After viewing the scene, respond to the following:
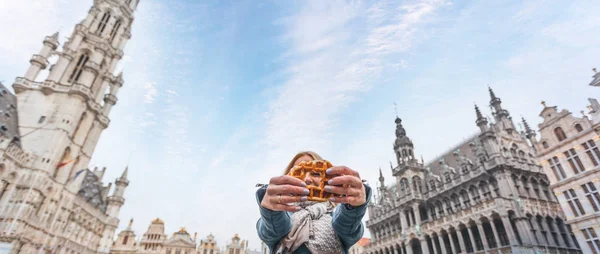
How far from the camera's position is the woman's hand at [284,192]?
2.16m

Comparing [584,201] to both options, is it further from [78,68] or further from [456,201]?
[78,68]

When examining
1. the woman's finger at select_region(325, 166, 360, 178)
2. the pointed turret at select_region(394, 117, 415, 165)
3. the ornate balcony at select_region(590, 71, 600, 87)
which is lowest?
the woman's finger at select_region(325, 166, 360, 178)

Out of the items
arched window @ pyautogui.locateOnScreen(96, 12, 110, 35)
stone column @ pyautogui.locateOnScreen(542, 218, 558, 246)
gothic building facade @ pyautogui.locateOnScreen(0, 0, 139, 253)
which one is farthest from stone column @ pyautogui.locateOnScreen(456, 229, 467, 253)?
arched window @ pyautogui.locateOnScreen(96, 12, 110, 35)

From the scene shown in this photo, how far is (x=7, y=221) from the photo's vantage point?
82.9 ft

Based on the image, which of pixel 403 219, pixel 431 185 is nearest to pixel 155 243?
pixel 403 219

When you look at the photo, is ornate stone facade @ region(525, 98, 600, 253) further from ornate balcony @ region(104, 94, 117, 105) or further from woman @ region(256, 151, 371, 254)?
ornate balcony @ region(104, 94, 117, 105)

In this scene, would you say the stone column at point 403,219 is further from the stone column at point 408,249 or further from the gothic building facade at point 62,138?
the gothic building facade at point 62,138

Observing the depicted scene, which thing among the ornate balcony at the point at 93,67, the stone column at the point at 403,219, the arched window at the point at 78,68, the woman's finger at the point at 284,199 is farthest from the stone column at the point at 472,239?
the arched window at the point at 78,68

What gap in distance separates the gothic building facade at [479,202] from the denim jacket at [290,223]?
90.0 ft

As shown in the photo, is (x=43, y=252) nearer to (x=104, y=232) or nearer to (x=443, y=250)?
(x=104, y=232)

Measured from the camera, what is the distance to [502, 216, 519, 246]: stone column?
23.1 m

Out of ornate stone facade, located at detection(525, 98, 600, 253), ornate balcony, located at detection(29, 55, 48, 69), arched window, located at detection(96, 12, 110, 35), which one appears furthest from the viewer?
arched window, located at detection(96, 12, 110, 35)

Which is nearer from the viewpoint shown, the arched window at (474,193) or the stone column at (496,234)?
the stone column at (496,234)

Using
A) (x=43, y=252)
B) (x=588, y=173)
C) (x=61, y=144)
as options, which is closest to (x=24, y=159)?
(x=61, y=144)
